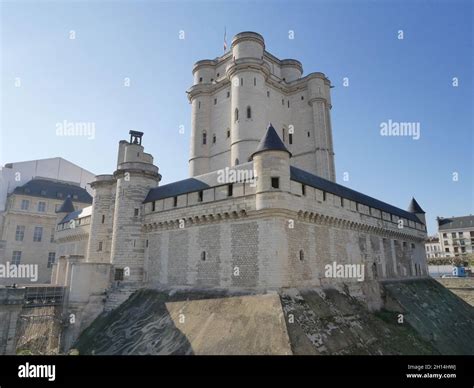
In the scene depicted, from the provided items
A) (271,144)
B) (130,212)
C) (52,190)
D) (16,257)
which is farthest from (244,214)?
(52,190)

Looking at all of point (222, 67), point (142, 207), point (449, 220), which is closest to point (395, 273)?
point (142, 207)

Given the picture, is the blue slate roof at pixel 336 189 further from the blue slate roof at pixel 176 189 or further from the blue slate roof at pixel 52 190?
the blue slate roof at pixel 52 190

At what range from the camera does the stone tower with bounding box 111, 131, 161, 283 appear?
21.6 meters

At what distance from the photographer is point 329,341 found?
1278cm

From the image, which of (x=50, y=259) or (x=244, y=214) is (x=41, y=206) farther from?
(x=244, y=214)

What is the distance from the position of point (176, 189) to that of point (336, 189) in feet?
37.2

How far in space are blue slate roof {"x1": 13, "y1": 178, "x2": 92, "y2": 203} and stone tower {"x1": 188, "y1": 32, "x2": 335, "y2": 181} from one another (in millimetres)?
Answer: 22679

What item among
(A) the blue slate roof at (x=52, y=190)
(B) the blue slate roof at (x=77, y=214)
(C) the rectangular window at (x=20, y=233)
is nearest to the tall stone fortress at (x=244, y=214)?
(B) the blue slate roof at (x=77, y=214)

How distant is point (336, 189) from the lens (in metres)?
20.9

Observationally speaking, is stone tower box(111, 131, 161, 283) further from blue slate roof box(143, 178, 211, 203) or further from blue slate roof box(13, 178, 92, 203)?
blue slate roof box(13, 178, 92, 203)

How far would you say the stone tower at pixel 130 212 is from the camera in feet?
70.8

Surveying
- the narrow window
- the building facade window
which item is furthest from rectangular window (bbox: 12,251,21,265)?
the building facade window
